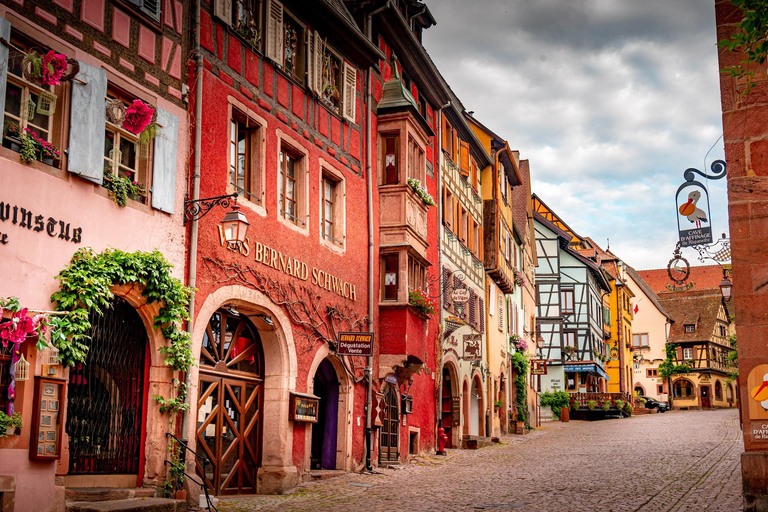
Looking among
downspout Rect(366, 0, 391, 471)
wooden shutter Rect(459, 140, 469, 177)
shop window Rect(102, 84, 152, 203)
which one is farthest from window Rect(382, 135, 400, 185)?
shop window Rect(102, 84, 152, 203)

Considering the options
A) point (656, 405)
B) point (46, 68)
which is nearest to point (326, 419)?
point (46, 68)

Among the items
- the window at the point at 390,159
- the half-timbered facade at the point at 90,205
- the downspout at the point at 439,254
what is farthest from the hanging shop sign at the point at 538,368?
the half-timbered facade at the point at 90,205

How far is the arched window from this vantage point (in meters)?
70.8

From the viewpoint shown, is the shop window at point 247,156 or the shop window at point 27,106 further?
the shop window at point 247,156

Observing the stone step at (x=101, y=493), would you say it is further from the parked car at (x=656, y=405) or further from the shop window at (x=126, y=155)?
the parked car at (x=656, y=405)

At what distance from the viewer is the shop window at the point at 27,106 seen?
380 inches

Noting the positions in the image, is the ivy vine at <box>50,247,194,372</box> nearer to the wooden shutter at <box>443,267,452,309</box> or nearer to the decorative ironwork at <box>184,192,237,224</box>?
the decorative ironwork at <box>184,192,237,224</box>

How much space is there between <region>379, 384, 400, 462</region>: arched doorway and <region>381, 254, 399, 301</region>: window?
75.9 inches

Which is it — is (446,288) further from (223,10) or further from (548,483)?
(223,10)

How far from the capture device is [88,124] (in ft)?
34.9

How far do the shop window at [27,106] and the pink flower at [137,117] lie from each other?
108 centimetres

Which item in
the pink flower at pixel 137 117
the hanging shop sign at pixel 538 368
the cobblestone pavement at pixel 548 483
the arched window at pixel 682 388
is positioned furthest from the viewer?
the arched window at pixel 682 388

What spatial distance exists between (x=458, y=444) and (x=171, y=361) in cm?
1558

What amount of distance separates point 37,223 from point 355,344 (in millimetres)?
7450
